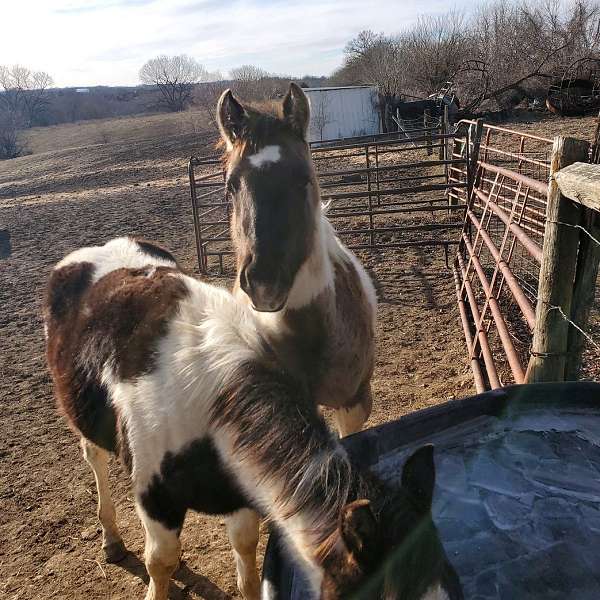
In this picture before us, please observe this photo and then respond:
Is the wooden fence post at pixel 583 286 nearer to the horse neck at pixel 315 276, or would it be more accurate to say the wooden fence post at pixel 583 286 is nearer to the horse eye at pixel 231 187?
the horse neck at pixel 315 276

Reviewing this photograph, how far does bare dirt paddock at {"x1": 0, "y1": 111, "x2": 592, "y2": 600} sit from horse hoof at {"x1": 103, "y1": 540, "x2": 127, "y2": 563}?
39 mm

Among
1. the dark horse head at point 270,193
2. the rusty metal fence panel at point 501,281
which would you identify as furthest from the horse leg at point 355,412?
the dark horse head at point 270,193

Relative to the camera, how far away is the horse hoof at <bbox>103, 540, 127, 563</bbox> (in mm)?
2803

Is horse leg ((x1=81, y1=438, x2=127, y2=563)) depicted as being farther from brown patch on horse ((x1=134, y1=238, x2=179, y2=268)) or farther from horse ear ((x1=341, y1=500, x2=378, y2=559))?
horse ear ((x1=341, y1=500, x2=378, y2=559))

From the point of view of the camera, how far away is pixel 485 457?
1629 mm

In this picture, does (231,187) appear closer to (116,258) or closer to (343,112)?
(116,258)

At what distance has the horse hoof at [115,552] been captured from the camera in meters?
2.80

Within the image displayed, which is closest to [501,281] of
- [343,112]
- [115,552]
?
[115,552]

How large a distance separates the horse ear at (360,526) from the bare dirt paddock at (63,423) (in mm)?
1746

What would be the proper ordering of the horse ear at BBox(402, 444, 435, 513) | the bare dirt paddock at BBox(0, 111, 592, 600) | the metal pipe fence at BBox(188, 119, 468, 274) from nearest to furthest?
the horse ear at BBox(402, 444, 435, 513)
the bare dirt paddock at BBox(0, 111, 592, 600)
the metal pipe fence at BBox(188, 119, 468, 274)

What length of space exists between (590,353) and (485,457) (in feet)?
8.24

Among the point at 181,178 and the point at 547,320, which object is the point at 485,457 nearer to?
the point at 547,320

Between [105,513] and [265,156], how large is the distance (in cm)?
211

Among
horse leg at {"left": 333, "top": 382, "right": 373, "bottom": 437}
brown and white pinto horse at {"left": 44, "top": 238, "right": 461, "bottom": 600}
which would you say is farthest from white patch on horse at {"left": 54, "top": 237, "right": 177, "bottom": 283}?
horse leg at {"left": 333, "top": 382, "right": 373, "bottom": 437}
